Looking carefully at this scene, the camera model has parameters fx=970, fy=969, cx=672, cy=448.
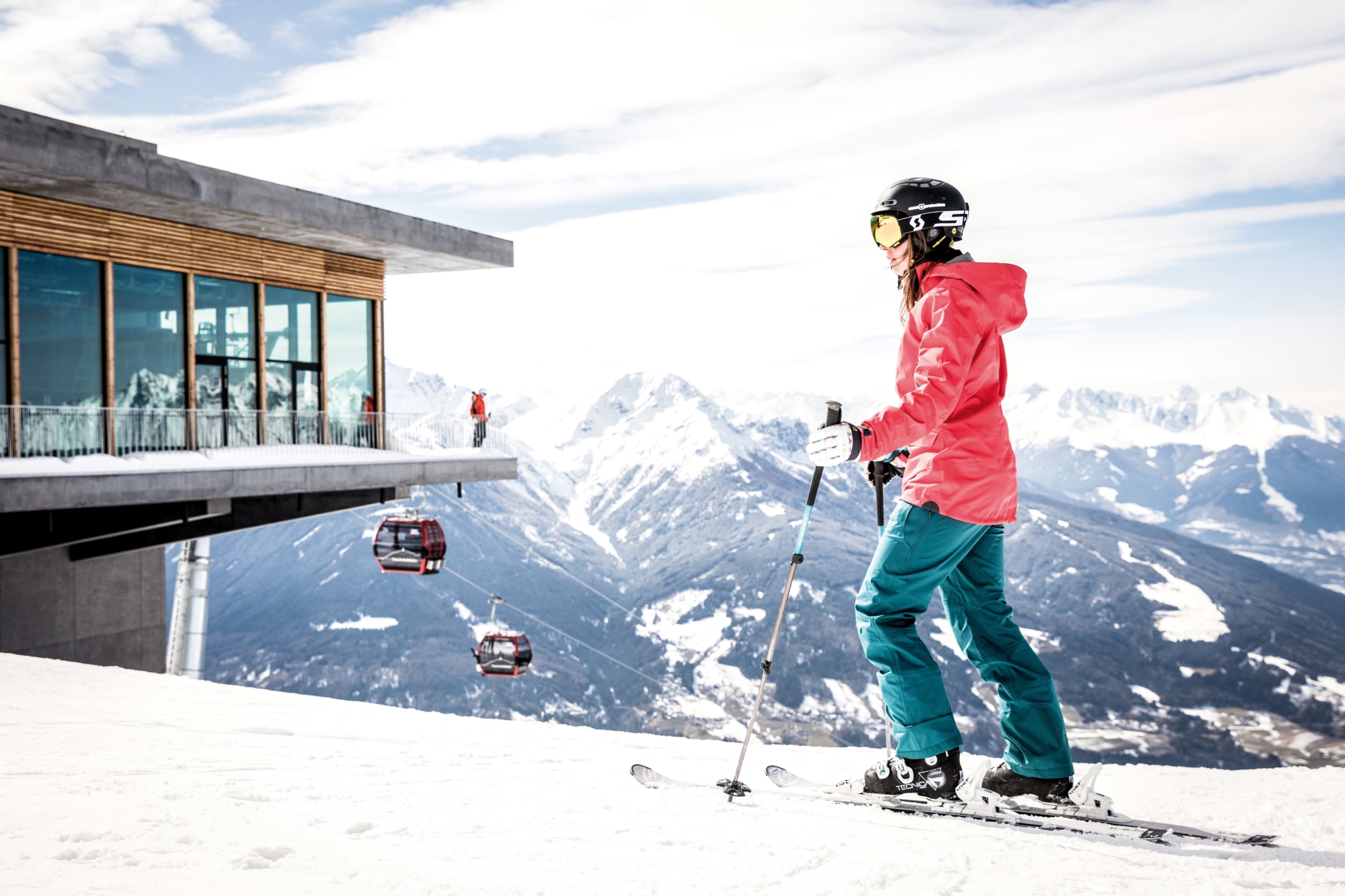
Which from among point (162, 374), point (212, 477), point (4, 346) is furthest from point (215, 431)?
point (4, 346)

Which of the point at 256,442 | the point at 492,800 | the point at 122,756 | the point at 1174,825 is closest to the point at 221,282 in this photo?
the point at 256,442

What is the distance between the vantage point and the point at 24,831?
2766mm

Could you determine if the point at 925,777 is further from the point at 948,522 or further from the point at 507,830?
the point at 507,830

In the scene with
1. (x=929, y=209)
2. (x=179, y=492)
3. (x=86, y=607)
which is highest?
(x=929, y=209)

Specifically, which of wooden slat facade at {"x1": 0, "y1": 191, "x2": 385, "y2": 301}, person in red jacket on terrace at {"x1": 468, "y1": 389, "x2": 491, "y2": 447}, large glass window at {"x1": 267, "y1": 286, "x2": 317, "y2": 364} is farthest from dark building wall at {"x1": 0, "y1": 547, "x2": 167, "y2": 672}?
person in red jacket on terrace at {"x1": 468, "y1": 389, "x2": 491, "y2": 447}

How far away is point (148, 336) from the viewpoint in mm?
15914

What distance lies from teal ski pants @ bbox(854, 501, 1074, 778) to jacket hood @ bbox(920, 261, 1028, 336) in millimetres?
781

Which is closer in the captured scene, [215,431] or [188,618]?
[215,431]

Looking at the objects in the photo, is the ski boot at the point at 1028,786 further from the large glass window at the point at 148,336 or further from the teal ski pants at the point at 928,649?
the large glass window at the point at 148,336

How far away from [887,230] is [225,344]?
1606 centimetres

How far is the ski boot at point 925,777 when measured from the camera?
3.62m

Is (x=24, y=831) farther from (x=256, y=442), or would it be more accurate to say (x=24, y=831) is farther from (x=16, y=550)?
(x=256, y=442)

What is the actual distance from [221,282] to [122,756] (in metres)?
14.8

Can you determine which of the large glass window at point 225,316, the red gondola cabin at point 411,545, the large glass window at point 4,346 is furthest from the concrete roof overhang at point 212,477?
the red gondola cabin at point 411,545
